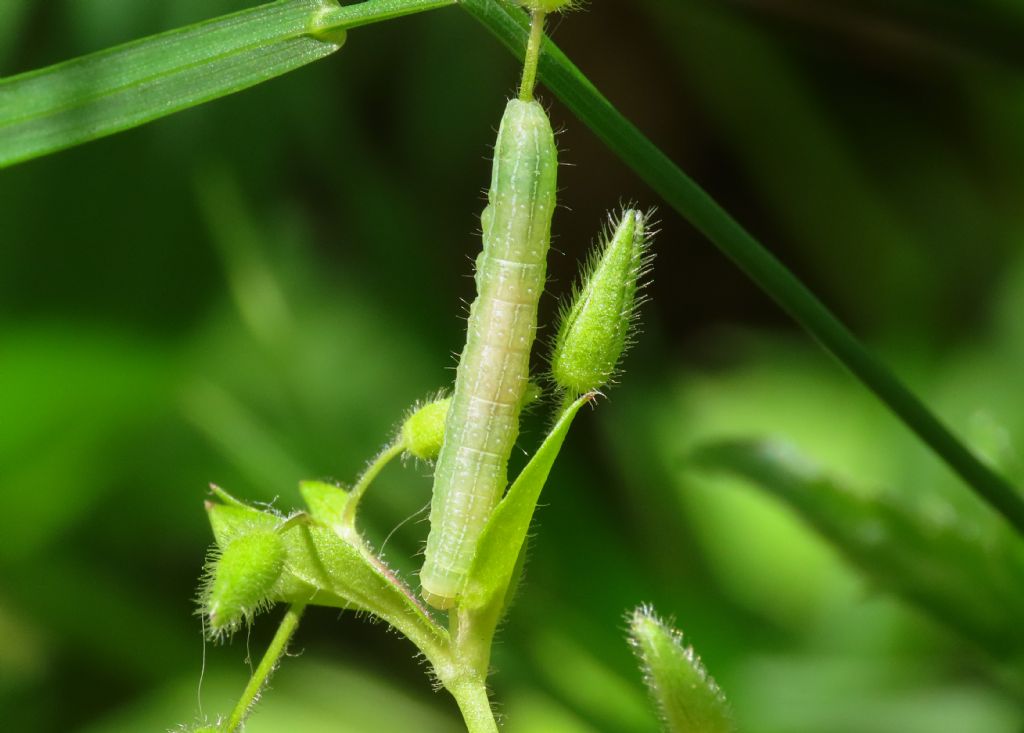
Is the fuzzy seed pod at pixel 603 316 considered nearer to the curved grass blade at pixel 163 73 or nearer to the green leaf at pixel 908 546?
the curved grass blade at pixel 163 73

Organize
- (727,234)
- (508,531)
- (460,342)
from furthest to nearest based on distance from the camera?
1. (460,342)
2. (727,234)
3. (508,531)

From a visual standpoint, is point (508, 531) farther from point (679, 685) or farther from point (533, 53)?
point (533, 53)

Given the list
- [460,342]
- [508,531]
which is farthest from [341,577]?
[460,342]

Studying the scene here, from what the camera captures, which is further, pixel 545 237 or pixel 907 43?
pixel 907 43

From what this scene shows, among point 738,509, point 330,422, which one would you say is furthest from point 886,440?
point 330,422

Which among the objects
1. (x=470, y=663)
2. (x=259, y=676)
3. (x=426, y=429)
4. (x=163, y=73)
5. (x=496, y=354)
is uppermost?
(x=163, y=73)

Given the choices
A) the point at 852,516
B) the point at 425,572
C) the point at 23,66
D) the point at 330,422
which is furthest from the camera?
the point at 330,422

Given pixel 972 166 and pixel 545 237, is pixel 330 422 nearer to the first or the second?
pixel 545 237
